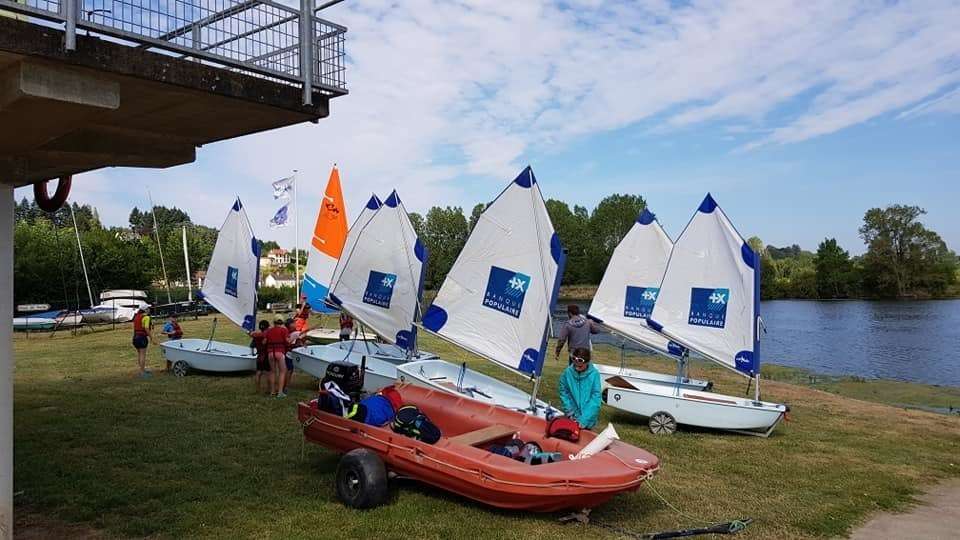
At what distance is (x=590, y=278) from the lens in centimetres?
7531

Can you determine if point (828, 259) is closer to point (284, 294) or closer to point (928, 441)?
point (284, 294)

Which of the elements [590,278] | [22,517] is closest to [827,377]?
[22,517]

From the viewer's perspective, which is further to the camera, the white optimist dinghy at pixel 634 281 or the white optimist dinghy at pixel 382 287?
the white optimist dinghy at pixel 634 281

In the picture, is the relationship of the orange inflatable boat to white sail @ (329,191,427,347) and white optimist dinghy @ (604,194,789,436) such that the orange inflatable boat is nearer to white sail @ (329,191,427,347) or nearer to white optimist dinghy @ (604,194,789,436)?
white optimist dinghy @ (604,194,789,436)

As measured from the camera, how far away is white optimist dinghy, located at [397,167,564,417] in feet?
33.2

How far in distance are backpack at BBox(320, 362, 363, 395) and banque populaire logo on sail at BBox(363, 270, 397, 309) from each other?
5509mm

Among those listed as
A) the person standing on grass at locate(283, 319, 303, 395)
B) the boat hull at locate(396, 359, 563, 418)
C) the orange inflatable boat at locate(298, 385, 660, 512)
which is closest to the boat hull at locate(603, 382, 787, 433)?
the boat hull at locate(396, 359, 563, 418)

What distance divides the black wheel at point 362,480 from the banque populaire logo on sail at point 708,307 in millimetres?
7122

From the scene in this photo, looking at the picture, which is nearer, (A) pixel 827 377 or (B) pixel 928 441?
(B) pixel 928 441

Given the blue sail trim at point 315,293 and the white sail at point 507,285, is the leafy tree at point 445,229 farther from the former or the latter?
the white sail at point 507,285

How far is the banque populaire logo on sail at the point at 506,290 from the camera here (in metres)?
10.3

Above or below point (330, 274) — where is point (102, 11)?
above

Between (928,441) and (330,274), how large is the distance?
14.1m

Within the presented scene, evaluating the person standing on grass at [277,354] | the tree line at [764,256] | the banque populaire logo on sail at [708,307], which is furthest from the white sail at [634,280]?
the tree line at [764,256]
